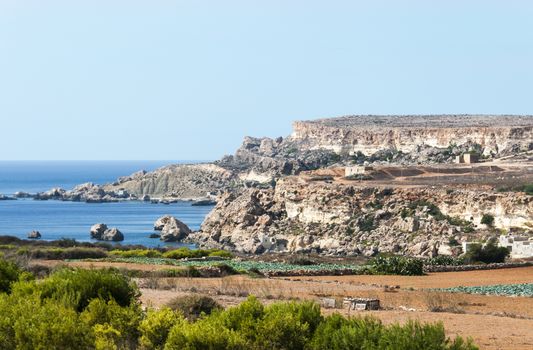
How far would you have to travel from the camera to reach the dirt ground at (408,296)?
18.2 meters

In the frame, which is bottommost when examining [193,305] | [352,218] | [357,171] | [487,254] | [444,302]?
[487,254]

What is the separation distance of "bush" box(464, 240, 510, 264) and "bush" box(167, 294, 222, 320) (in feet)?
72.7

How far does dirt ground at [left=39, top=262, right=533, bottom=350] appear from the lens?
18.2 meters

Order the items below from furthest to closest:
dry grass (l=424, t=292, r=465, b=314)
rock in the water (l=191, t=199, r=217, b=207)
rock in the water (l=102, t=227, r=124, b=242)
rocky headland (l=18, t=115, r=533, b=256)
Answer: rock in the water (l=191, t=199, r=217, b=207)
rock in the water (l=102, t=227, r=124, b=242)
rocky headland (l=18, t=115, r=533, b=256)
dry grass (l=424, t=292, r=465, b=314)

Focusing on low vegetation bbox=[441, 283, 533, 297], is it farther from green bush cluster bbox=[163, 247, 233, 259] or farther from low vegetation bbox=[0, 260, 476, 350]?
green bush cluster bbox=[163, 247, 233, 259]

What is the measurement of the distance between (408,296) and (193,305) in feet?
24.3

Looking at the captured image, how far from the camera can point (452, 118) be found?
133 meters

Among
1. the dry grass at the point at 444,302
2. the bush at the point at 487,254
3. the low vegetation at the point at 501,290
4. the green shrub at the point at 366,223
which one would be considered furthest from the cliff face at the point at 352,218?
the dry grass at the point at 444,302

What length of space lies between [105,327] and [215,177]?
4942 inches

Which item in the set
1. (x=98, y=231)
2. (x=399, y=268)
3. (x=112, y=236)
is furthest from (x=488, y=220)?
(x=98, y=231)

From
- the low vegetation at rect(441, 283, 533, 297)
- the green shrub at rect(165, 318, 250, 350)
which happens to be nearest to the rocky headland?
the low vegetation at rect(441, 283, 533, 297)

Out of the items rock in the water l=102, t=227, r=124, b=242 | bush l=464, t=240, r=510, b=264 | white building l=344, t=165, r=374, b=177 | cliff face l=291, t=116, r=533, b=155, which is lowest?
rock in the water l=102, t=227, r=124, b=242

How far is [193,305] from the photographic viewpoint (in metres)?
18.3

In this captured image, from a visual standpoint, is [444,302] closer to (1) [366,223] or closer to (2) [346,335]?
(2) [346,335]
